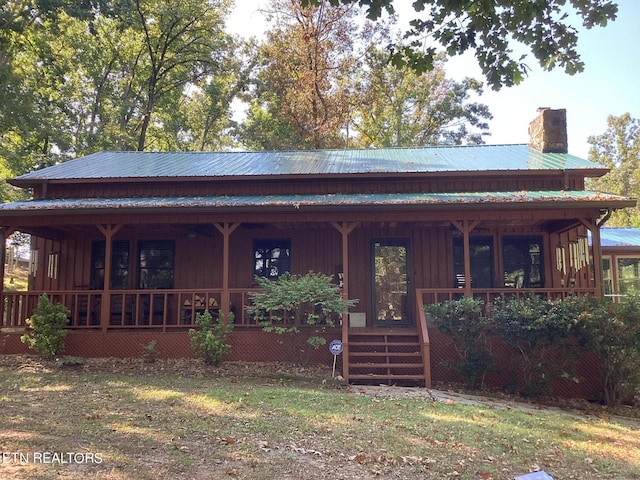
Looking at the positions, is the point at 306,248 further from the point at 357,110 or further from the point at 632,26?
the point at 357,110

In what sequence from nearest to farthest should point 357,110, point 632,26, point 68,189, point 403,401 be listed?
point 632,26, point 403,401, point 68,189, point 357,110

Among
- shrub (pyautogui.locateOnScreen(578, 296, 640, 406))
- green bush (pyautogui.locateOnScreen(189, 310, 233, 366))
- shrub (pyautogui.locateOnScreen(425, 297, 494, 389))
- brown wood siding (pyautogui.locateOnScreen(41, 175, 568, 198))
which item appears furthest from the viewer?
brown wood siding (pyautogui.locateOnScreen(41, 175, 568, 198))

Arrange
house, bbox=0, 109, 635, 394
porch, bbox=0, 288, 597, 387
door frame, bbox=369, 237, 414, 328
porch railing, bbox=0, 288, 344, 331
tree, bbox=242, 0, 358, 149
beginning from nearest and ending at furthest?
porch, bbox=0, 288, 597, 387 < house, bbox=0, 109, 635, 394 < porch railing, bbox=0, 288, 344, 331 < door frame, bbox=369, 237, 414, 328 < tree, bbox=242, 0, 358, 149

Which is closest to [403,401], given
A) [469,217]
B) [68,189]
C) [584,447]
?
[584,447]

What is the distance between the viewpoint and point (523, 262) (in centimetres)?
1140

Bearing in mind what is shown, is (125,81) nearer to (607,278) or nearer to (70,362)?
(70,362)

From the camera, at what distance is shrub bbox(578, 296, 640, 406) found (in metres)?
7.54

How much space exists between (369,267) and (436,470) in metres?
7.13

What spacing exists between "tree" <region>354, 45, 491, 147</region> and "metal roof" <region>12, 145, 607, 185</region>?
49.9ft

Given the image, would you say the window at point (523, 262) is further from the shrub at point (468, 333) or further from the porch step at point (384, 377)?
the porch step at point (384, 377)

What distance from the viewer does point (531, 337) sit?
7828 mm

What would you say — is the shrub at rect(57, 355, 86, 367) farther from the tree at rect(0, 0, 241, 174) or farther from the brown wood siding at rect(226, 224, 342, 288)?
the tree at rect(0, 0, 241, 174)

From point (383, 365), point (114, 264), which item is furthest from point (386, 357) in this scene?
point (114, 264)

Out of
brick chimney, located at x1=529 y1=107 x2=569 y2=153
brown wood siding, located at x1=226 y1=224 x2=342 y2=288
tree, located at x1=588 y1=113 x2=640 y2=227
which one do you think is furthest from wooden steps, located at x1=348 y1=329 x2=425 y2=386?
tree, located at x1=588 y1=113 x2=640 y2=227
